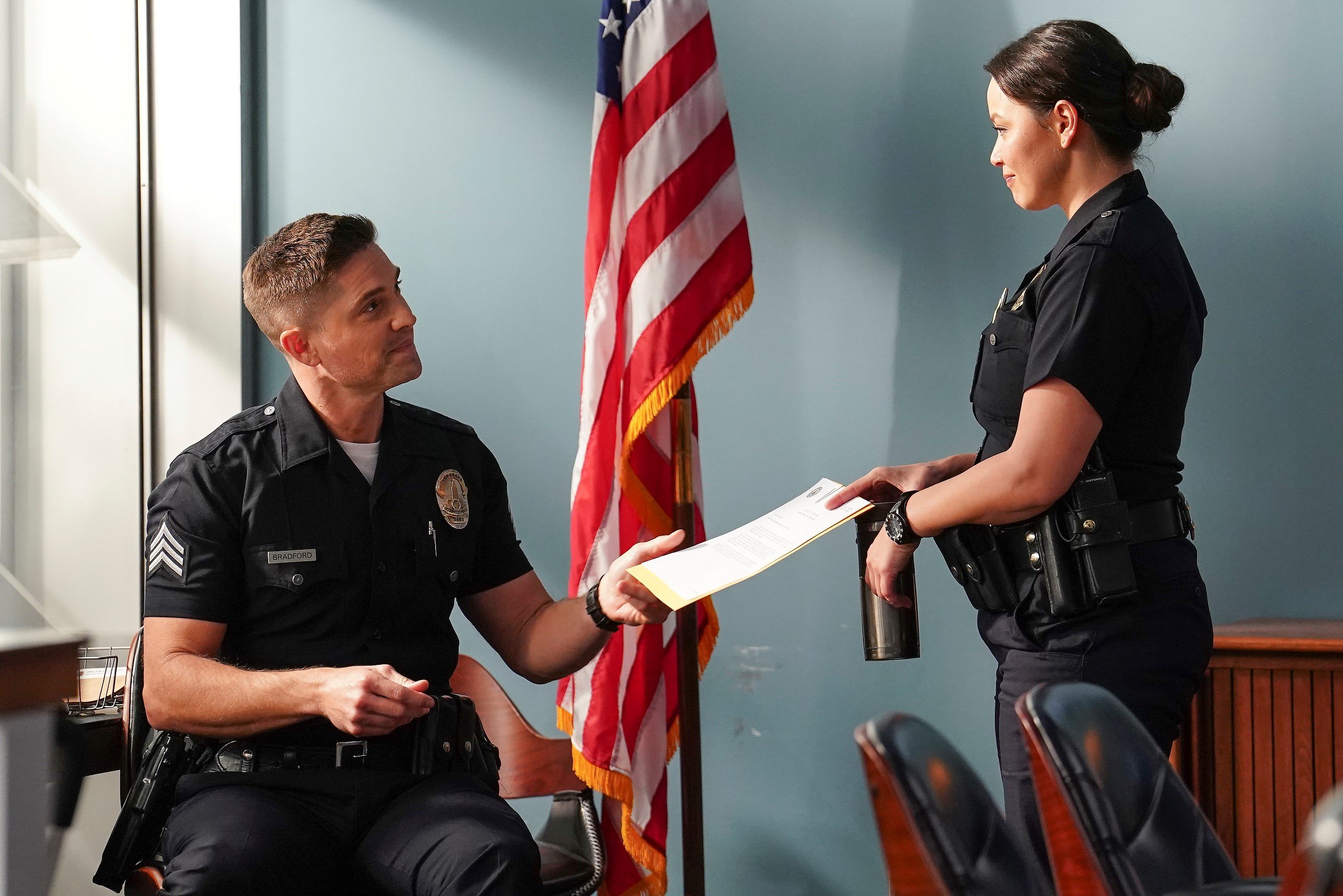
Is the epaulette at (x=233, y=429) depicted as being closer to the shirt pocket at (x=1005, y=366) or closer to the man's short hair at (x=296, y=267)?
the man's short hair at (x=296, y=267)

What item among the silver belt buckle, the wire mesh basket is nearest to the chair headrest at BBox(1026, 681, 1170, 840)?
the silver belt buckle

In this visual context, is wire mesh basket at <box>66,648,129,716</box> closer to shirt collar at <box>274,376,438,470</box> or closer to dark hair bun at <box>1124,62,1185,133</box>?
shirt collar at <box>274,376,438,470</box>

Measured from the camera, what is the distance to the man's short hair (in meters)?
1.98

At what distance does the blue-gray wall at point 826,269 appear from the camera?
7.75 feet

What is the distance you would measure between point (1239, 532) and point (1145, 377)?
3.11 feet

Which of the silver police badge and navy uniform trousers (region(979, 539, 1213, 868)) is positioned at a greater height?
the silver police badge

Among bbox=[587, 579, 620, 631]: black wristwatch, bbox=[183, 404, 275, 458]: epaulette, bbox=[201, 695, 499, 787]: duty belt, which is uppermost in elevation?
bbox=[183, 404, 275, 458]: epaulette

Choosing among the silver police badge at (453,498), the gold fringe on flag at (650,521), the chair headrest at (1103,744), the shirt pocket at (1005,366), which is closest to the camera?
the chair headrest at (1103,744)

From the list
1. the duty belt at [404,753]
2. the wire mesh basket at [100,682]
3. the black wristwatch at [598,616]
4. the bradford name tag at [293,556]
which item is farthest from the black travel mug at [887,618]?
the wire mesh basket at [100,682]

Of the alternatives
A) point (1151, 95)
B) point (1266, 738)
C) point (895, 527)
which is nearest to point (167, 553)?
point (895, 527)

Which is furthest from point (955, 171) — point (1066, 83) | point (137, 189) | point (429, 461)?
point (137, 189)

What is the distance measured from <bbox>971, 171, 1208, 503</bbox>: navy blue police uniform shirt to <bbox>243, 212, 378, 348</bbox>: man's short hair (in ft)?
3.59

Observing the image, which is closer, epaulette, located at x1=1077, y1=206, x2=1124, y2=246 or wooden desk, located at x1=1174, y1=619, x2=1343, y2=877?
epaulette, located at x1=1077, y1=206, x2=1124, y2=246

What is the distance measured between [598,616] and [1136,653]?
823 millimetres
